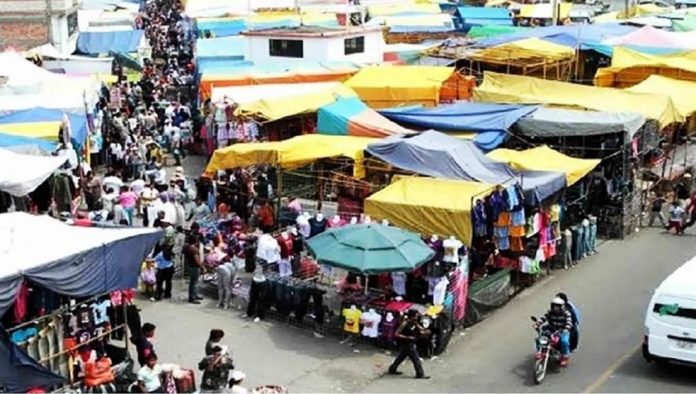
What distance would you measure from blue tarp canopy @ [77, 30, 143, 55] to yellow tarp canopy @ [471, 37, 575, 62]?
16.1 m

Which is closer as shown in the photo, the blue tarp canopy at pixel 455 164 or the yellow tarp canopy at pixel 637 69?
the blue tarp canopy at pixel 455 164

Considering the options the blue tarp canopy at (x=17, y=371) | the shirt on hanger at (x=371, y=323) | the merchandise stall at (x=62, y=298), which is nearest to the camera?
the blue tarp canopy at (x=17, y=371)

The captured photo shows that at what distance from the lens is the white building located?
3428cm

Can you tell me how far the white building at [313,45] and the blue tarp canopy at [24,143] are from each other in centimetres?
1390

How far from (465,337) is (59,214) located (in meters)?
8.52

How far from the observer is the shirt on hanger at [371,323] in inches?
615

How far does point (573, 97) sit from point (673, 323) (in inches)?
503

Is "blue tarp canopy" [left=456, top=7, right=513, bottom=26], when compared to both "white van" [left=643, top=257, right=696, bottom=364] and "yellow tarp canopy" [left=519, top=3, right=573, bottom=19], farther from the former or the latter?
"white van" [left=643, top=257, right=696, bottom=364]

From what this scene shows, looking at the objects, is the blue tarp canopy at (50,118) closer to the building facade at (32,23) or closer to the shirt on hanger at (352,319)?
the shirt on hanger at (352,319)

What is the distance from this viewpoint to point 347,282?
16.7m

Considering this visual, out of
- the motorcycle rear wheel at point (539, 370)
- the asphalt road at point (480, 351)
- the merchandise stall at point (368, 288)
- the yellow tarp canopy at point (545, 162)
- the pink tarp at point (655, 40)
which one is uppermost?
the pink tarp at point (655, 40)

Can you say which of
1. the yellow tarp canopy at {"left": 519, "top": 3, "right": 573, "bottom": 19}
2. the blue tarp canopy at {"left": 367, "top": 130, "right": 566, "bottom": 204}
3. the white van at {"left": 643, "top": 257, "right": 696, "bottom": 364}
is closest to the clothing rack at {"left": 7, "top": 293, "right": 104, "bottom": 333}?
the white van at {"left": 643, "top": 257, "right": 696, "bottom": 364}

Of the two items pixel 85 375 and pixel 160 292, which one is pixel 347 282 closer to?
pixel 160 292

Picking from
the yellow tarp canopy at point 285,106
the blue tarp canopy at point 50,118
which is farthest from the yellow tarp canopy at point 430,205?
the blue tarp canopy at point 50,118
